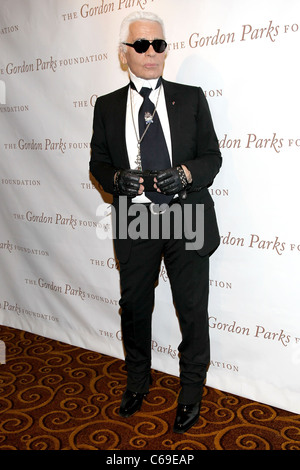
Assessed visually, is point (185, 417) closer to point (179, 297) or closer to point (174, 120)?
point (179, 297)

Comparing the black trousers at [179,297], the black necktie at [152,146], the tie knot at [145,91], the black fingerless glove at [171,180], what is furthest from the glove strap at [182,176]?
the tie knot at [145,91]

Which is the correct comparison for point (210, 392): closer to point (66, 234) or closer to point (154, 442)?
point (154, 442)

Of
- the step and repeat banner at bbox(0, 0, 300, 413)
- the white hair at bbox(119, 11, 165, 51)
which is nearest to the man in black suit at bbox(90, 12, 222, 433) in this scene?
the white hair at bbox(119, 11, 165, 51)

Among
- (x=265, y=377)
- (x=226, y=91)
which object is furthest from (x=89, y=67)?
(x=265, y=377)

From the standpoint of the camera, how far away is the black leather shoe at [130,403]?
239cm

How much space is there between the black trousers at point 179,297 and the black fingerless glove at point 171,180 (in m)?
0.27

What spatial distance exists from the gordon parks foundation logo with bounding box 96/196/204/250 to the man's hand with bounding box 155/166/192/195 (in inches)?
6.7

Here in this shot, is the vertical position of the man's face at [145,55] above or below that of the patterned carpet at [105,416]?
above

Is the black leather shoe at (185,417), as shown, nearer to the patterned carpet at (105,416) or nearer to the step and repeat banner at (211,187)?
the patterned carpet at (105,416)

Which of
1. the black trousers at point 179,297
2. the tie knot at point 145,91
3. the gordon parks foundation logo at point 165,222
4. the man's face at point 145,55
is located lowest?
the black trousers at point 179,297

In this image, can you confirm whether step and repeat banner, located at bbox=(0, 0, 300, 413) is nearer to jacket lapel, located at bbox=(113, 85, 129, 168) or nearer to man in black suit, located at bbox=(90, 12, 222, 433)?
man in black suit, located at bbox=(90, 12, 222, 433)

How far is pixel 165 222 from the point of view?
221 cm

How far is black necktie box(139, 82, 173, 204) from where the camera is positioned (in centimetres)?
216
